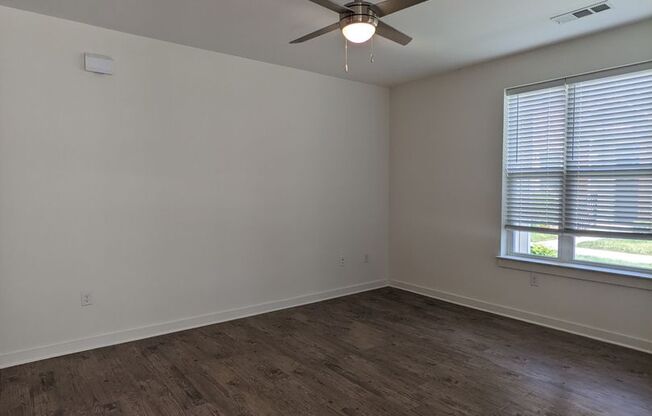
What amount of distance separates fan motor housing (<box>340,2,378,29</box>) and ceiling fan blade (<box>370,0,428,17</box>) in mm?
38

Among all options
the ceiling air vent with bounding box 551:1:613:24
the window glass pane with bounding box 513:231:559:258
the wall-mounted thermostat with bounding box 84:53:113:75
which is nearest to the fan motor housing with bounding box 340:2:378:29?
the ceiling air vent with bounding box 551:1:613:24

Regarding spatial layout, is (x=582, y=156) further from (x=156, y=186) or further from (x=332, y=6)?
(x=156, y=186)

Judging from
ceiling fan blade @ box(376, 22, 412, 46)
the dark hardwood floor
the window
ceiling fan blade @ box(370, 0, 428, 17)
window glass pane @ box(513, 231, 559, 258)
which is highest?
ceiling fan blade @ box(370, 0, 428, 17)

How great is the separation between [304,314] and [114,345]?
5.74ft

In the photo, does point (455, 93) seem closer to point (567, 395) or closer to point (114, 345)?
point (567, 395)

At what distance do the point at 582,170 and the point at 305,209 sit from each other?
8.88 feet

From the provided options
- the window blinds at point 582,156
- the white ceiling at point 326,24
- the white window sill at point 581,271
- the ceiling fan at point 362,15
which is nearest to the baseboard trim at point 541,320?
the white window sill at point 581,271

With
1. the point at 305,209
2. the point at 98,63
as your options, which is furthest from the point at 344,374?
the point at 98,63

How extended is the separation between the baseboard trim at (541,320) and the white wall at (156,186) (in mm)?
1023

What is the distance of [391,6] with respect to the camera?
92.4 inches

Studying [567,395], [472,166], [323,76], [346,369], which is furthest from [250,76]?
[567,395]

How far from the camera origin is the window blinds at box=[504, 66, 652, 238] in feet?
10.9

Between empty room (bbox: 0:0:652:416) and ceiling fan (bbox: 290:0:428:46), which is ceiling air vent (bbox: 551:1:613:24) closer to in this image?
empty room (bbox: 0:0:652:416)

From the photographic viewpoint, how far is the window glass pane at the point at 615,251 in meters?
3.37
